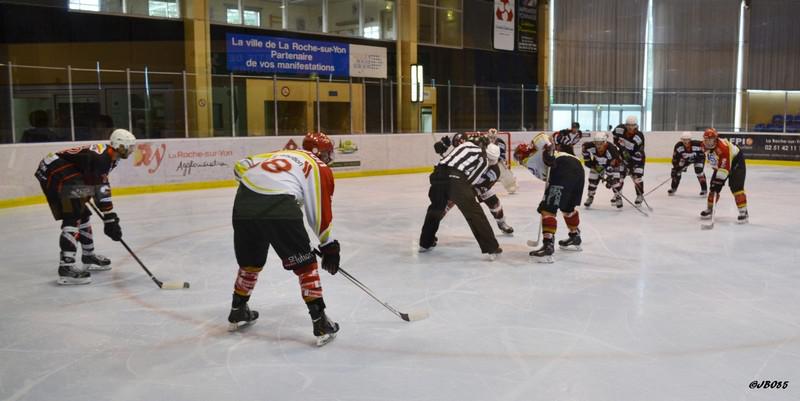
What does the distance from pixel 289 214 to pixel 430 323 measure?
3.82ft

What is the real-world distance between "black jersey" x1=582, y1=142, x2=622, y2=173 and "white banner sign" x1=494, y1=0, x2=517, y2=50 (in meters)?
11.6

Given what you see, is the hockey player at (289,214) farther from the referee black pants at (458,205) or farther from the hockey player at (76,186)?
the referee black pants at (458,205)

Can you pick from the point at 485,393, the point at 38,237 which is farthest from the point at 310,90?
the point at 485,393

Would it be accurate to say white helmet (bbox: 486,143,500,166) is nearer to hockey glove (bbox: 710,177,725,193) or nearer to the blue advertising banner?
hockey glove (bbox: 710,177,725,193)

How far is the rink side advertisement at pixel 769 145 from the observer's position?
54.6 ft

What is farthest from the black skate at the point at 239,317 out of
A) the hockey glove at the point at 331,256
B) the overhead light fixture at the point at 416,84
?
the overhead light fixture at the point at 416,84

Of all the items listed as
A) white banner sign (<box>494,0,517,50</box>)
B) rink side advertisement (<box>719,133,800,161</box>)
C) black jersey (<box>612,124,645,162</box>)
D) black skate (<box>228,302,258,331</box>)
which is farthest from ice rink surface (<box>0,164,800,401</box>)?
white banner sign (<box>494,0,517,50</box>)

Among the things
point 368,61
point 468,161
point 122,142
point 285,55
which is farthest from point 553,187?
point 368,61

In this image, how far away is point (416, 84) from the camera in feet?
55.4

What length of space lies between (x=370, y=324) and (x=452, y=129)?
13835 millimetres

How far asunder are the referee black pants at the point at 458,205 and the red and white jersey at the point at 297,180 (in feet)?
8.12

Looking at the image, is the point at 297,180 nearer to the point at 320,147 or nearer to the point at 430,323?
the point at 320,147

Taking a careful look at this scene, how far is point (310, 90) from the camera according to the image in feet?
47.7

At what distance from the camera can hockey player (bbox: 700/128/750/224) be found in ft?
25.0
